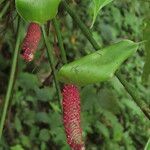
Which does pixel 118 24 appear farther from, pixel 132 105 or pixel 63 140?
pixel 63 140

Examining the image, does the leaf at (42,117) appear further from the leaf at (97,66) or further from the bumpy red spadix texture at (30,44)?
the leaf at (97,66)

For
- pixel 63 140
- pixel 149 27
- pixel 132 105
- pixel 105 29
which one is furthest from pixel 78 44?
pixel 149 27

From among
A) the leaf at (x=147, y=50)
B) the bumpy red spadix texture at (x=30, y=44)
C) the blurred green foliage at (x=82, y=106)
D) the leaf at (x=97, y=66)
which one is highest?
the leaf at (x=97, y=66)

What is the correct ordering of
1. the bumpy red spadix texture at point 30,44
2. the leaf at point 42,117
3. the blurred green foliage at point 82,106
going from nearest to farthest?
the bumpy red spadix texture at point 30,44, the blurred green foliage at point 82,106, the leaf at point 42,117

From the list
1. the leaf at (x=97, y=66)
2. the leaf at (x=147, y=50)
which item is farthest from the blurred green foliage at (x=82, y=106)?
the leaf at (x=97, y=66)

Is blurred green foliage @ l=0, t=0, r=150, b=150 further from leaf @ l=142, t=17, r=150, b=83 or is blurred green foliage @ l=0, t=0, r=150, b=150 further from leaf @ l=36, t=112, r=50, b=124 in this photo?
leaf @ l=142, t=17, r=150, b=83

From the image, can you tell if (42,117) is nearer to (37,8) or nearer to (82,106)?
(82,106)
